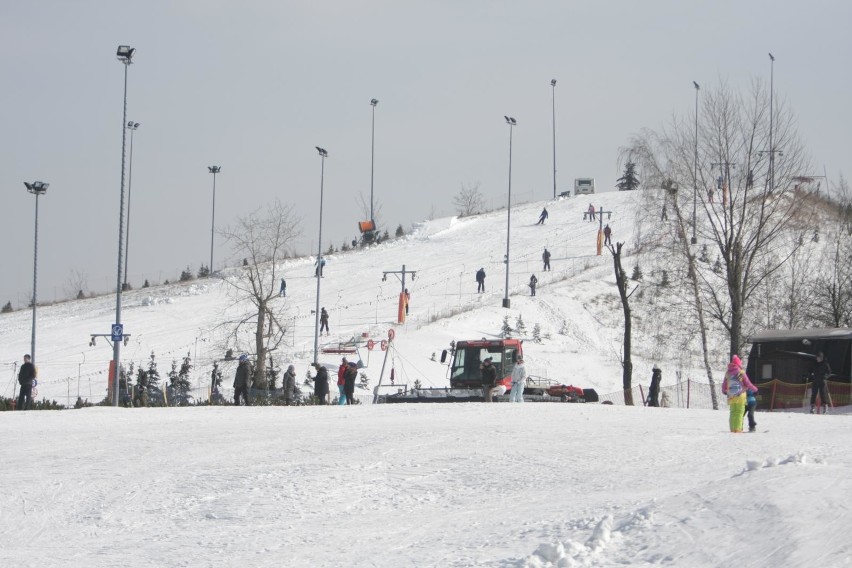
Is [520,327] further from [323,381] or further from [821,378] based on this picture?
[821,378]

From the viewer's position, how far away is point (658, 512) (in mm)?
10539

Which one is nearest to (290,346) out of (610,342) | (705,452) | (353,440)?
(610,342)

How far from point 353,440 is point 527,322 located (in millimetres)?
40610

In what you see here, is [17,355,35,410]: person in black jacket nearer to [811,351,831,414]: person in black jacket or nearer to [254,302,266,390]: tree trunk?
[254,302,266,390]: tree trunk

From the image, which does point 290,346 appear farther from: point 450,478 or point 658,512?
point 658,512

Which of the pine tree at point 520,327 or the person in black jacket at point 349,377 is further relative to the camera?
the pine tree at point 520,327

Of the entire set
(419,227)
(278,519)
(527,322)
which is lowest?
(278,519)

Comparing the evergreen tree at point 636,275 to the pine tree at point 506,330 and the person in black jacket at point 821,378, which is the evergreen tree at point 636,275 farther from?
the person in black jacket at point 821,378

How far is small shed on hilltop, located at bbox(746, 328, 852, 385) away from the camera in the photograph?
35.6 meters

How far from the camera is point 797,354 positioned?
36.0 meters

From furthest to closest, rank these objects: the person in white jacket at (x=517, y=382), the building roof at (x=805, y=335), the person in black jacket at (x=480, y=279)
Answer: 1. the person in black jacket at (x=480, y=279)
2. the building roof at (x=805, y=335)
3. the person in white jacket at (x=517, y=382)

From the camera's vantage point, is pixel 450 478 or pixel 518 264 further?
pixel 518 264

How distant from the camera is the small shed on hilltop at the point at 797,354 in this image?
117ft

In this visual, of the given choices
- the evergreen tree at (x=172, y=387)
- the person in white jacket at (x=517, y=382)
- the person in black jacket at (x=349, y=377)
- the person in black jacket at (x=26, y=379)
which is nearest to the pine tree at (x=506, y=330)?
the evergreen tree at (x=172, y=387)
